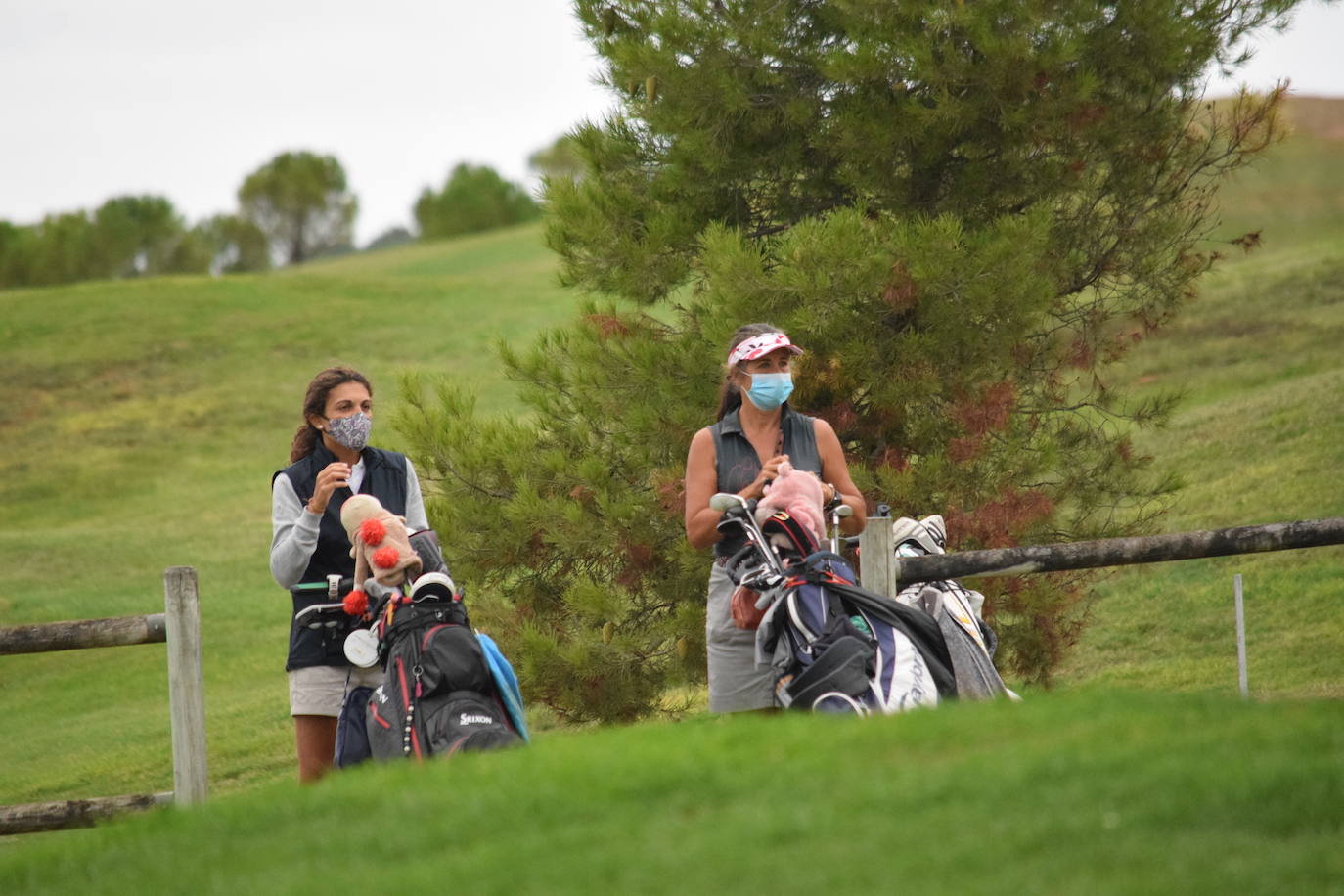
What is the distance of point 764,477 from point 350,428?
61.7 inches

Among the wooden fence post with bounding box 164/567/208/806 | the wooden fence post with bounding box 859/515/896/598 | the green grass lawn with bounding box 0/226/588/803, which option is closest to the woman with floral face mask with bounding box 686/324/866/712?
the wooden fence post with bounding box 859/515/896/598

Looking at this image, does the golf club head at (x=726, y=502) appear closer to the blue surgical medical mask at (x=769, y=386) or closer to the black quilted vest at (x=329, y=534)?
the blue surgical medical mask at (x=769, y=386)

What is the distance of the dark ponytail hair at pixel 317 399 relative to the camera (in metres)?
5.71

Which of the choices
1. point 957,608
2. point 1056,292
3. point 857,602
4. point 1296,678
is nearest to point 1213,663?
point 1296,678

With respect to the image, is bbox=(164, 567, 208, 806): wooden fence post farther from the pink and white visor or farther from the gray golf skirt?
the pink and white visor

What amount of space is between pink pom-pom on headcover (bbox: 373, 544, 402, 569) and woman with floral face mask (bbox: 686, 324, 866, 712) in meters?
1.10

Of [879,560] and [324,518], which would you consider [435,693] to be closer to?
[324,518]

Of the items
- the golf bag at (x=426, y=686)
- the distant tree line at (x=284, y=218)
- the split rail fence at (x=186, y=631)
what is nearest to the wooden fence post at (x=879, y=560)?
the split rail fence at (x=186, y=631)

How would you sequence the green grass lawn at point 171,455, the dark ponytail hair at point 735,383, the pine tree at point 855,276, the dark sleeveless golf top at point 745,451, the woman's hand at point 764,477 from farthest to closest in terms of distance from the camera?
1. the green grass lawn at point 171,455
2. the pine tree at point 855,276
3. the dark ponytail hair at point 735,383
4. the dark sleeveless golf top at point 745,451
5. the woman's hand at point 764,477

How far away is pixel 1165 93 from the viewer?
29.9ft

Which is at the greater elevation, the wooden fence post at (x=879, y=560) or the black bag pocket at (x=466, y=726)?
the wooden fence post at (x=879, y=560)

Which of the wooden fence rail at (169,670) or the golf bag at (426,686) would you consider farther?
the wooden fence rail at (169,670)

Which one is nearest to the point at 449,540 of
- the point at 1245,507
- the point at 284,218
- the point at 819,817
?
the point at 819,817

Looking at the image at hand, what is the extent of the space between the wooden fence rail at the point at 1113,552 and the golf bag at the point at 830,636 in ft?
2.58
